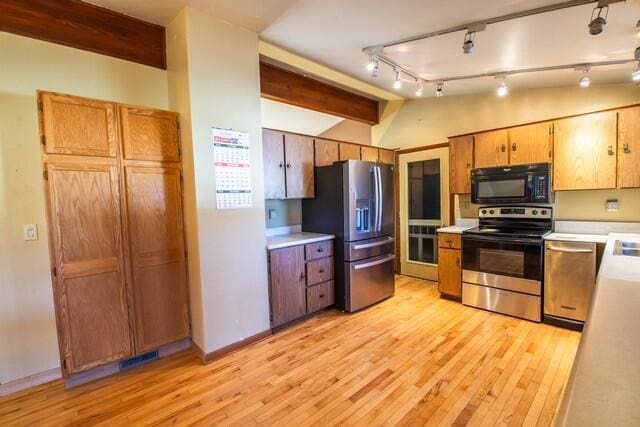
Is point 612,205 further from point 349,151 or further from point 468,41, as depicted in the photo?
point 349,151

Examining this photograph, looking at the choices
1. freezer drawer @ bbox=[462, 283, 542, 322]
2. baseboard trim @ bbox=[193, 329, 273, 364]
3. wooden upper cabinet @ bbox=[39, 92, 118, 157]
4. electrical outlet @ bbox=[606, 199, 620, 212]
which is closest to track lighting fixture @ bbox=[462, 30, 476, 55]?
electrical outlet @ bbox=[606, 199, 620, 212]

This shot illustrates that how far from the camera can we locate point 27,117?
6.93 ft

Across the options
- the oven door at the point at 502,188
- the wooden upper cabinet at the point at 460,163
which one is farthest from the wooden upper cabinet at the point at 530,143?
the wooden upper cabinet at the point at 460,163

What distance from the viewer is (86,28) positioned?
2234mm

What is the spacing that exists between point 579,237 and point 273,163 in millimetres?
3181

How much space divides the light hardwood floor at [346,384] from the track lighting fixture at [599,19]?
2.17 m

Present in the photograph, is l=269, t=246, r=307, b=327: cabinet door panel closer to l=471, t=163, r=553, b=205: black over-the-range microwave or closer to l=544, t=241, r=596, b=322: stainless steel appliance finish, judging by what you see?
l=471, t=163, r=553, b=205: black over-the-range microwave

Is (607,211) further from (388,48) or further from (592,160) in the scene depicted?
(388,48)

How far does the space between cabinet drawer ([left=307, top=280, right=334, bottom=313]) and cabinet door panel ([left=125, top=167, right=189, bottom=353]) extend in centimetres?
121

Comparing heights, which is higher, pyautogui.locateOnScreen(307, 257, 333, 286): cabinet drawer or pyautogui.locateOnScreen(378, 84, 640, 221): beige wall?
pyautogui.locateOnScreen(378, 84, 640, 221): beige wall

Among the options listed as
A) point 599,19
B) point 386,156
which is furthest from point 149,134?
point 386,156

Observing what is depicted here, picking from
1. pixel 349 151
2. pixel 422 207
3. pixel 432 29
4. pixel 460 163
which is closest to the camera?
pixel 432 29

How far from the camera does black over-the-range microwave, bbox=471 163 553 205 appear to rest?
124 inches

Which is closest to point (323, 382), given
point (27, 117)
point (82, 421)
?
point (82, 421)
